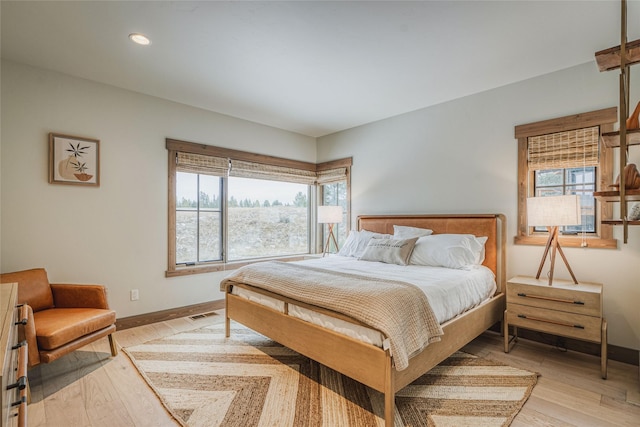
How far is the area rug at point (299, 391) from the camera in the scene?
1.95 metres

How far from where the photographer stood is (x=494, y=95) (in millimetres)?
3461

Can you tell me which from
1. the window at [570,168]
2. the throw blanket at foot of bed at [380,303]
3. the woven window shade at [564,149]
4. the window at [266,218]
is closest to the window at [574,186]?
the window at [570,168]

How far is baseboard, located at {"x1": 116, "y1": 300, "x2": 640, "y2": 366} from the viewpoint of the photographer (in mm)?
2686

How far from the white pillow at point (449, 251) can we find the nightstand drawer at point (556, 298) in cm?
47

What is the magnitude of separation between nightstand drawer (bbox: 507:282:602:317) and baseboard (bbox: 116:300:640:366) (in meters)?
0.62

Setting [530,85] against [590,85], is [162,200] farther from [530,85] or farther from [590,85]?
[590,85]

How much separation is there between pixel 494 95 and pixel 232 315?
3622 mm

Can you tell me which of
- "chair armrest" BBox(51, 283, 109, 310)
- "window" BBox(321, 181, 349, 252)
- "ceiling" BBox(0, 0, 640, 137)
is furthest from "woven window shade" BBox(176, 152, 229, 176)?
"window" BBox(321, 181, 349, 252)

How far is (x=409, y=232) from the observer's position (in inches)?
151

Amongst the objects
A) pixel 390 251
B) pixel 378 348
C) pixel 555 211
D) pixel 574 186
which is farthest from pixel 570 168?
pixel 378 348

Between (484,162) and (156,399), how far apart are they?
3.74 meters

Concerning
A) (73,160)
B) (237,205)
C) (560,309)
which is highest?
(73,160)

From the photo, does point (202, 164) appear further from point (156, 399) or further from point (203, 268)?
point (156, 399)

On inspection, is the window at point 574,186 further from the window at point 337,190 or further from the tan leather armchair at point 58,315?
the tan leather armchair at point 58,315
